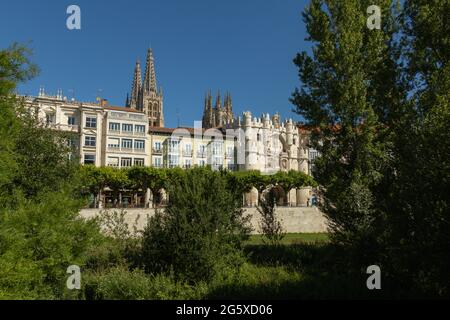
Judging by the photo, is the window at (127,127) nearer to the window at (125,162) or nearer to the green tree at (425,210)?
the window at (125,162)

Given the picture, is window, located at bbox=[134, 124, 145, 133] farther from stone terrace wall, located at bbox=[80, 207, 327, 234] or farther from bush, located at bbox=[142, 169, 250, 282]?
bush, located at bbox=[142, 169, 250, 282]

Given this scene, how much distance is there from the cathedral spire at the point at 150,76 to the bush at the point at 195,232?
96870 millimetres

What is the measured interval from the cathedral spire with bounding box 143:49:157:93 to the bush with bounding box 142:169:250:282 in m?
96.9

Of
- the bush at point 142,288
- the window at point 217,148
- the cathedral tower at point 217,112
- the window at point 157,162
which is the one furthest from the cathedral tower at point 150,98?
the bush at point 142,288

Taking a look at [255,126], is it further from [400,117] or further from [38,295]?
[38,295]

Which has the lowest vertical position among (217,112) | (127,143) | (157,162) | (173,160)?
(157,162)

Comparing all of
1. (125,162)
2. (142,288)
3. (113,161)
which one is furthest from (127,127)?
(142,288)

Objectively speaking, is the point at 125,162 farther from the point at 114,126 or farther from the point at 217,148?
the point at 217,148

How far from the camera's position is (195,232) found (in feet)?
52.3

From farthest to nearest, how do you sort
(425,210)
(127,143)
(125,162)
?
(127,143) < (125,162) < (425,210)

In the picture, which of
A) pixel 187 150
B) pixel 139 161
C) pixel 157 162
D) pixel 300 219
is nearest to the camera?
pixel 300 219

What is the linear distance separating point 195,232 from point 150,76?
10160 centimetres

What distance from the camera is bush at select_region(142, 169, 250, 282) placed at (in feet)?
52.0
